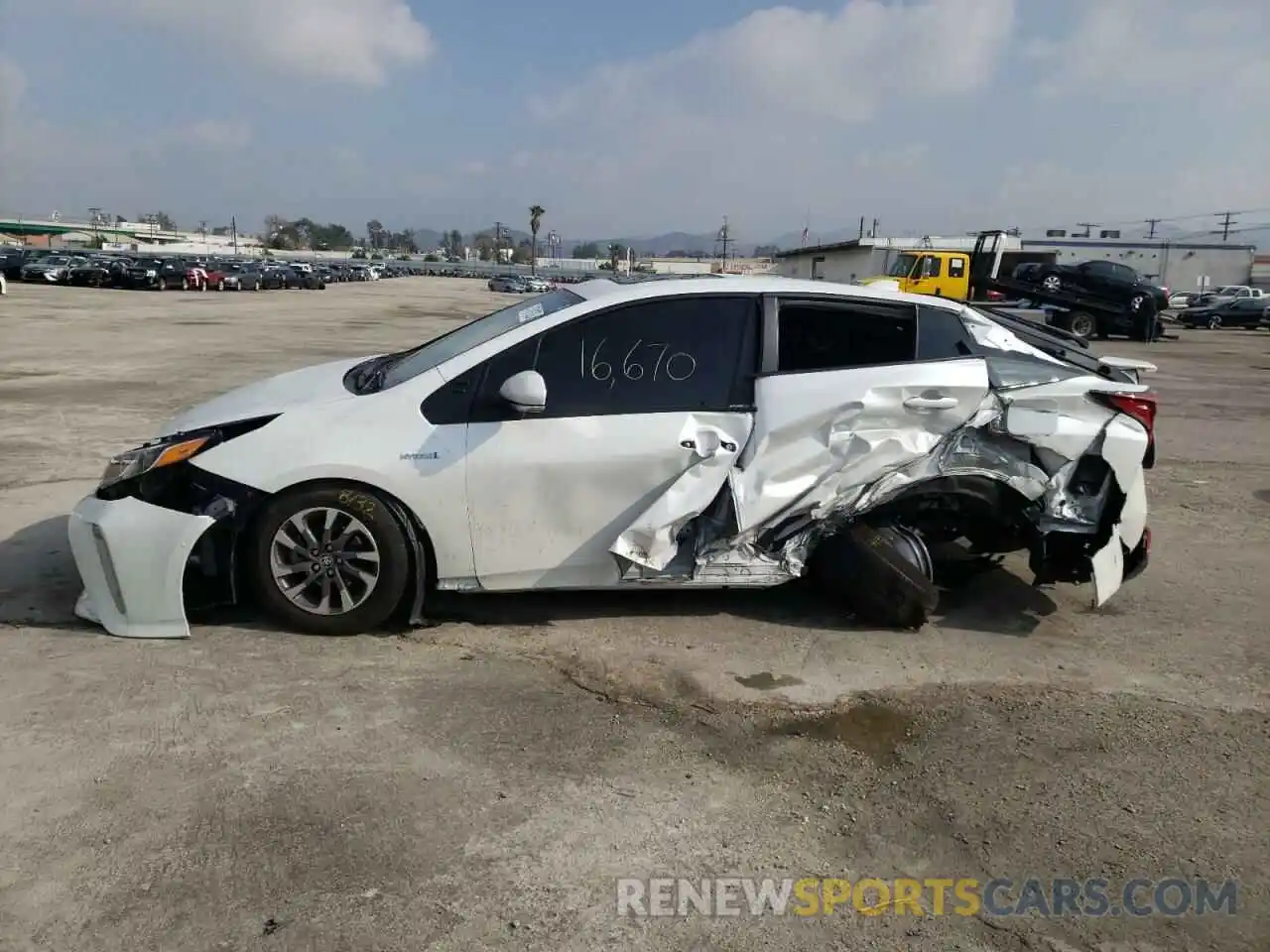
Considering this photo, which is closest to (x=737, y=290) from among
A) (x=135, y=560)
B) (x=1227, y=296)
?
(x=135, y=560)

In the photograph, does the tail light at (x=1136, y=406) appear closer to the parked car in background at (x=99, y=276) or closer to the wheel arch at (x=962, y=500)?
the wheel arch at (x=962, y=500)

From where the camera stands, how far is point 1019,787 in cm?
332

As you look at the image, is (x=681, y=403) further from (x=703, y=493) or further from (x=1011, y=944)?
(x=1011, y=944)

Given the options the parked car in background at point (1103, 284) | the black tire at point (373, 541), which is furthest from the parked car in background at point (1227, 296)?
the black tire at point (373, 541)

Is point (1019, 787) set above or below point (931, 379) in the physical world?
below

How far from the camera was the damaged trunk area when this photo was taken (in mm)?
4395

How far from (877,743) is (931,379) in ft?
5.99

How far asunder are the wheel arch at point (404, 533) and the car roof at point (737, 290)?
1351mm

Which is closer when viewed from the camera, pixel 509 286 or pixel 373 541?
pixel 373 541

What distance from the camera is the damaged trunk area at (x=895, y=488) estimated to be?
173 inches

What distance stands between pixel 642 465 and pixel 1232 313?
135ft

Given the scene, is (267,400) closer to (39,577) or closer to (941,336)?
(39,577)

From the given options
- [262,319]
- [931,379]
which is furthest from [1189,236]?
[931,379]

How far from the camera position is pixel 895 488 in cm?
455
